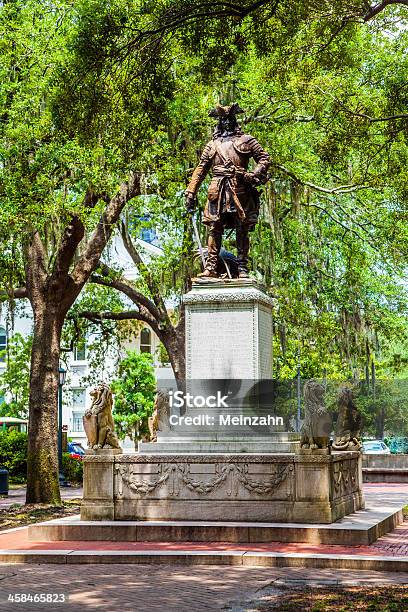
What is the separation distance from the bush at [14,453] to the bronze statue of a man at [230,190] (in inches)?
860

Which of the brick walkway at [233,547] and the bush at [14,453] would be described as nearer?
the brick walkway at [233,547]

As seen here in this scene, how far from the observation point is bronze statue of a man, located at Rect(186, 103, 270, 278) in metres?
16.8

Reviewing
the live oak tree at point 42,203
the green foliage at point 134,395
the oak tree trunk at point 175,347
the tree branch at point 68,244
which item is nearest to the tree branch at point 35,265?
Answer: the live oak tree at point 42,203

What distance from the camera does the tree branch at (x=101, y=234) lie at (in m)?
23.9

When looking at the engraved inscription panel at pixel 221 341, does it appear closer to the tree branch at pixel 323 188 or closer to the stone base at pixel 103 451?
the stone base at pixel 103 451

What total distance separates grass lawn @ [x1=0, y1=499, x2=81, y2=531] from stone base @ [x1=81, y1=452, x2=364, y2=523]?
3.91 meters

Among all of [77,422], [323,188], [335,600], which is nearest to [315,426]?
[335,600]

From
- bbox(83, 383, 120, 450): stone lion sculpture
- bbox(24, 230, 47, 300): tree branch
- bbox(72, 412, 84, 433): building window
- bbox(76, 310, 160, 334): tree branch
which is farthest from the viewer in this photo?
bbox(72, 412, 84, 433): building window

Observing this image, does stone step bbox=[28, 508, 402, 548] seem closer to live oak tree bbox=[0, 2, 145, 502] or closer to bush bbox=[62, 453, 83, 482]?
live oak tree bbox=[0, 2, 145, 502]

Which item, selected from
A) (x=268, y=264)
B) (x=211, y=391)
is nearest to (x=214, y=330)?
(x=211, y=391)

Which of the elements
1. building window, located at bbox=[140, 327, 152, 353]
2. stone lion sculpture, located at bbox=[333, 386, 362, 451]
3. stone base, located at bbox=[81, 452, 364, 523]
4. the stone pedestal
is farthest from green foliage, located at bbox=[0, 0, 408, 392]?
building window, located at bbox=[140, 327, 152, 353]

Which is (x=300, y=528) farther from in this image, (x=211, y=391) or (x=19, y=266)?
(x=19, y=266)

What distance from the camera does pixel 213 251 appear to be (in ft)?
55.8

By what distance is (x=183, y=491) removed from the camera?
15.5m
